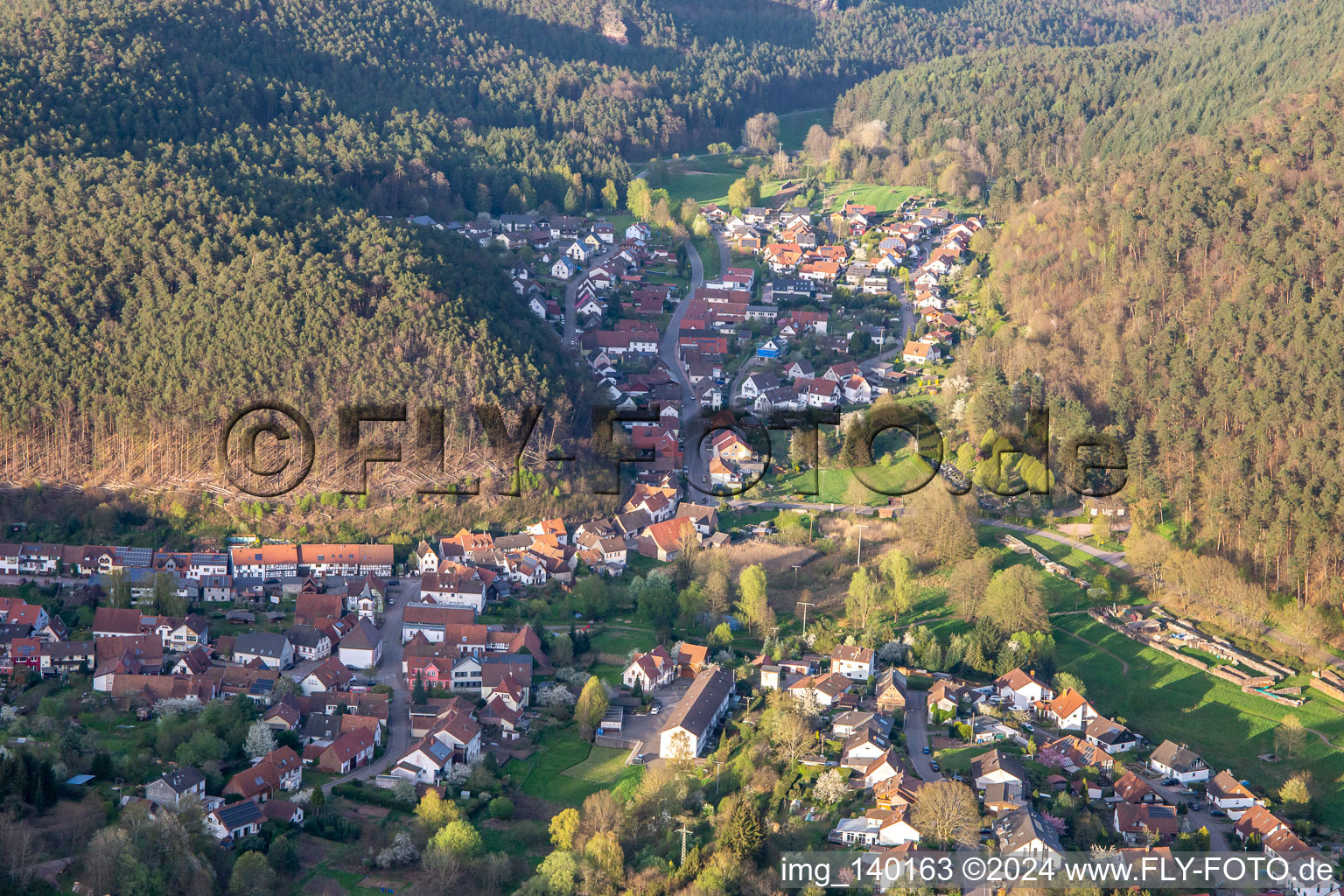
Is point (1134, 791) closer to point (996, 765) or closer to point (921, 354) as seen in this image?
point (996, 765)

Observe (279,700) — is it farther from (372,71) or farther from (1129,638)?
(372,71)

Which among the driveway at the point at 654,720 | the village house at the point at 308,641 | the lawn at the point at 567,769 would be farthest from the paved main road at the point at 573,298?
the lawn at the point at 567,769

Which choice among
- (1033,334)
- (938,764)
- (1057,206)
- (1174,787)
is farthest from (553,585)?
(1057,206)

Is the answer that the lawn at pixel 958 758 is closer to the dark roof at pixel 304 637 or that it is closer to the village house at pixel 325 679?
the village house at pixel 325 679

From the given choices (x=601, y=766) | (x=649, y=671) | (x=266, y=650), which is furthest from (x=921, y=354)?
(x=266, y=650)

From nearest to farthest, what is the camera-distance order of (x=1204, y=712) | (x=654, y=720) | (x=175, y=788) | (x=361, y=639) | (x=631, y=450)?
(x=175, y=788), (x=654, y=720), (x=1204, y=712), (x=361, y=639), (x=631, y=450)

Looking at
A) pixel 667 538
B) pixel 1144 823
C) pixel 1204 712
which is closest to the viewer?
pixel 1144 823

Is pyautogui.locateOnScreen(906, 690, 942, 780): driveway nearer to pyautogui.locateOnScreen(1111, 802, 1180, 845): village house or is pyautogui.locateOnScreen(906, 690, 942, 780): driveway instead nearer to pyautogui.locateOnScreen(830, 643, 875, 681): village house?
pyautogui.locateOnScreen(830, 643, 875, 681): village house
